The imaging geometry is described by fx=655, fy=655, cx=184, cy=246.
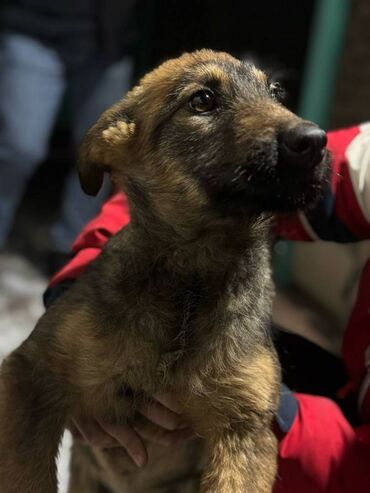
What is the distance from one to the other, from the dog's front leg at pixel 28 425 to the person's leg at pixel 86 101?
1.92m

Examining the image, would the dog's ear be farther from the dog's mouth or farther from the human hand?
the human hand

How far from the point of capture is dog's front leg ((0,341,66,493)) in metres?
1.39

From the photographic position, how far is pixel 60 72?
332 centimetres

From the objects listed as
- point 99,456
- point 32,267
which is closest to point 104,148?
point 99,456

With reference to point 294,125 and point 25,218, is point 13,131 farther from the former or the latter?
point 294,125

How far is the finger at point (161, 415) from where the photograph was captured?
1.45m

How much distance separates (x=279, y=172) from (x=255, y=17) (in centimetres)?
317

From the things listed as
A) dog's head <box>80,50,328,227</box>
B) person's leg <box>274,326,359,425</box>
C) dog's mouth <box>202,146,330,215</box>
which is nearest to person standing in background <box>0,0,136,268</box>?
dog's head <box>80,50,328,227</box>

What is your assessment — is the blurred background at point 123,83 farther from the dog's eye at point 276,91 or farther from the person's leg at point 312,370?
the dog's eye at point 276,91

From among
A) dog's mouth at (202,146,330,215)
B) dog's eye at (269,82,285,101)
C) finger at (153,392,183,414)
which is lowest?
finger at (153,392,183,414)

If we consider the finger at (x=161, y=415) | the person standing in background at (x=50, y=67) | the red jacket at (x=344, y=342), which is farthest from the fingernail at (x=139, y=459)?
the person standing in background at (x=50, y=67)

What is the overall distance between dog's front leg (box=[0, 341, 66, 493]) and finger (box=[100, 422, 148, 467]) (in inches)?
4.6

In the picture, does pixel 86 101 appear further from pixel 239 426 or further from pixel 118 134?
pixel 239 426

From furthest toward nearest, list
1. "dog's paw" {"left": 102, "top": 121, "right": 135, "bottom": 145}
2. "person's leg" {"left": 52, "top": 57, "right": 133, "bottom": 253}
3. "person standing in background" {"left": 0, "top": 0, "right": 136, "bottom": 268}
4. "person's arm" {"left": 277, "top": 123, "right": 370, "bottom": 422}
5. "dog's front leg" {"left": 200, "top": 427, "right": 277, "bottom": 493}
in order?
"person's leg" {"left": 52, "top": 57, "right": 133, "bottom": 253}, "person standing in background" {"left": 0, "top": 0, "right": 136, "bottom": 268}, "person's arm" {"left": 277, "top": 123, "right": 370, "bottom": 422}, "dog's paw" {"left": 102, "top": 121, "right": 135, "bottom": 145}, "dog's front leg" {"left": 200, "top": 427, "right": 277, "bottom": 493}
